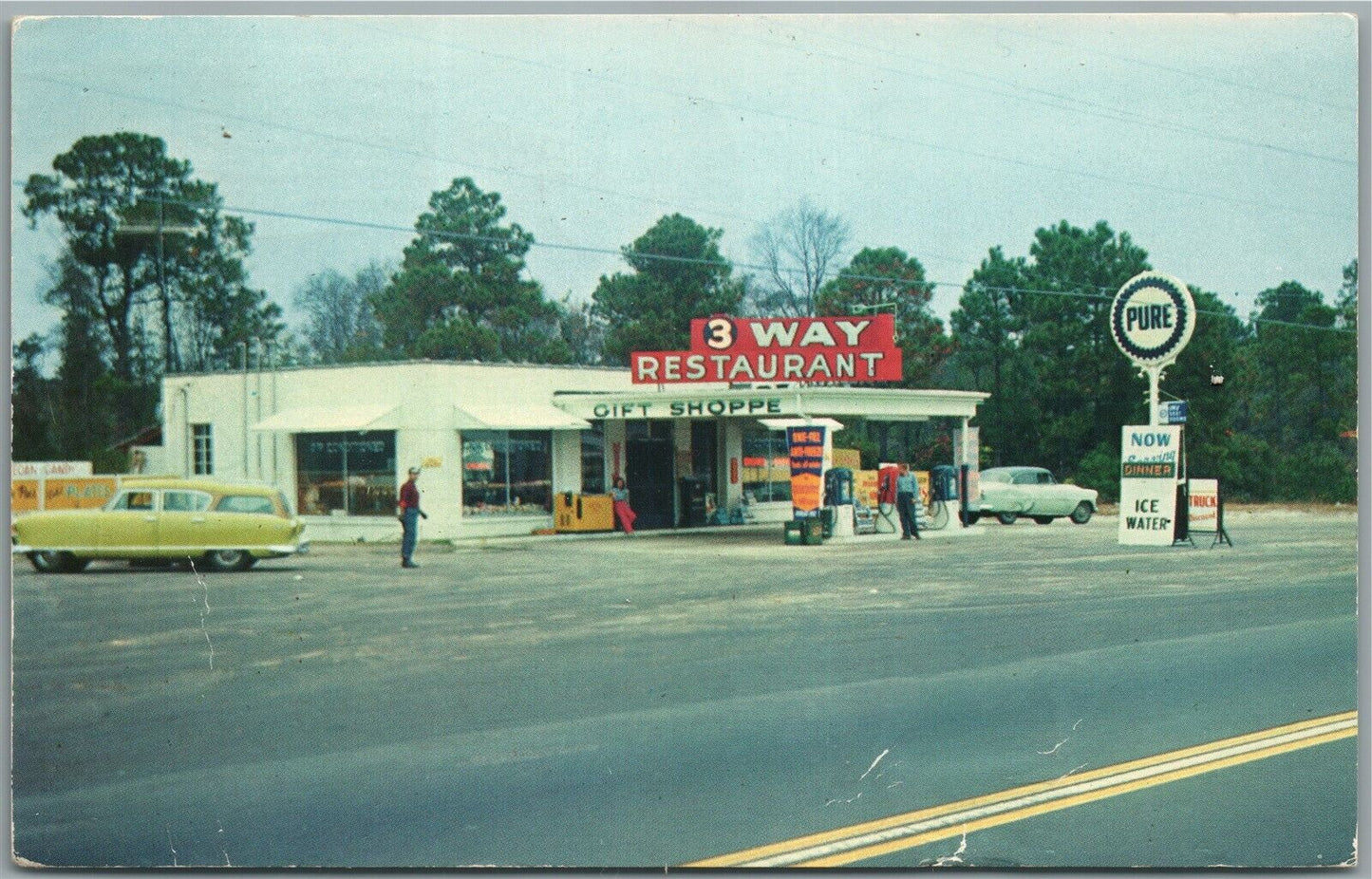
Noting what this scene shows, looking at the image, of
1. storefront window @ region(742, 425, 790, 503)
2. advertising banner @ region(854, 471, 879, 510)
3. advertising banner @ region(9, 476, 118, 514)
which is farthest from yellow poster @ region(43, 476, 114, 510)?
storefront window @ region(742, 425, 790, 503)

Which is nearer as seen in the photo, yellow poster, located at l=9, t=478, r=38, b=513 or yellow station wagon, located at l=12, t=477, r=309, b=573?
yellow poster, located at l=9, t=478, r=38, b=513

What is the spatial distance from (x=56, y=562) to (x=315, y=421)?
2.50 metres

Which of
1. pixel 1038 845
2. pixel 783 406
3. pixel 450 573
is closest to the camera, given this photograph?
pixel 1038 845

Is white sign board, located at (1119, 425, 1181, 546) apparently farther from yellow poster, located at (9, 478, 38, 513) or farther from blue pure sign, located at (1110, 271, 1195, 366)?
yellow poster, located at (9, 478, 38, 513)

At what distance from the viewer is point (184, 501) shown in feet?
28.9

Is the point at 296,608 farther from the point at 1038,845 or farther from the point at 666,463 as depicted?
the point at 666,463

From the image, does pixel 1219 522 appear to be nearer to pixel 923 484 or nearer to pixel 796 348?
pixel 796 348

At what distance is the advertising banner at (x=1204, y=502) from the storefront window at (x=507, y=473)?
8083mm

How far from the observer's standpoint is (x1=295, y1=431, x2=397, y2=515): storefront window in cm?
995

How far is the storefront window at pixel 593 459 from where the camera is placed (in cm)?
2281

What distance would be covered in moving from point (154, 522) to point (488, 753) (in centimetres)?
312

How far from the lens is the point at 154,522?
8781mm

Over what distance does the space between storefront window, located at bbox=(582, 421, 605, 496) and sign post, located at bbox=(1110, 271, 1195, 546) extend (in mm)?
11527

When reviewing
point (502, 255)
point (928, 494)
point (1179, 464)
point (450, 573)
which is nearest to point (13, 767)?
point (450, 573)
